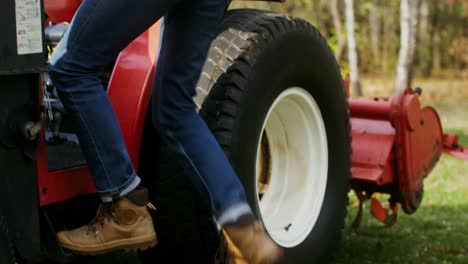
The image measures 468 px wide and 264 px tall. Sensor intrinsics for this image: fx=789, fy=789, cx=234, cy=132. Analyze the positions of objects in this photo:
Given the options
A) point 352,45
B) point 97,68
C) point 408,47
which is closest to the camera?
point 97,68

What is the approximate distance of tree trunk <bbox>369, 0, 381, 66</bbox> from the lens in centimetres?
2177

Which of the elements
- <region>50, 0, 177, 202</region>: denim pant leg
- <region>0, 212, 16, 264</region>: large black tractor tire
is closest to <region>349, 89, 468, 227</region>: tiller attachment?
<region>50, 0, 177, 202</region>: denim pant leg

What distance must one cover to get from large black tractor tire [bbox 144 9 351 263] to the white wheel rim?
1.2 inches

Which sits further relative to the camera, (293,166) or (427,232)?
(427,232)

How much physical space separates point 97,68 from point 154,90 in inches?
10.1

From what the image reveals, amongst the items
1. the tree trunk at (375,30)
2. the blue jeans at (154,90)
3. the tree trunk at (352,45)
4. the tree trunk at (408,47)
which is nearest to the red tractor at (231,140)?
the blue jeans at (154,90)

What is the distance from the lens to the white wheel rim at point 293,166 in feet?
11.4

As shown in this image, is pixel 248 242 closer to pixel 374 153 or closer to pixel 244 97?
pixel 244 97

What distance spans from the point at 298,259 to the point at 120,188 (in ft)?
3.54

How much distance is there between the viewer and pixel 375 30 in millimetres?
21922

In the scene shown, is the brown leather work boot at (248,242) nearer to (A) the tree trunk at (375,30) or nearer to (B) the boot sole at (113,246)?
(B) the boot sole at (113,246)

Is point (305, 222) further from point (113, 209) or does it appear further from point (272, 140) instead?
point (113, 209)

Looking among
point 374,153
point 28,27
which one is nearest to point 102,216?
point 28,27

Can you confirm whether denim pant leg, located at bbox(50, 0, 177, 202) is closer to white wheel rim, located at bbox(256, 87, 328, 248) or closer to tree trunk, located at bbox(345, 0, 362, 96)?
white wheel rim, located at bbox(256, 87, 328, 248)
